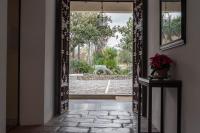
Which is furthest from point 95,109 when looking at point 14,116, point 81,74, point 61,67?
point 81,74

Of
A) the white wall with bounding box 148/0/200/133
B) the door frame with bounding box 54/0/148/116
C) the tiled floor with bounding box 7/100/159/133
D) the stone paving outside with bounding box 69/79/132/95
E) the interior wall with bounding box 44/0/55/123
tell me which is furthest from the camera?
the stone paving outside with bounding box 69/79/132/95

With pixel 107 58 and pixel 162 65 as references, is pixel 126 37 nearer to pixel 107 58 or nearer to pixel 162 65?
pixel 107 58

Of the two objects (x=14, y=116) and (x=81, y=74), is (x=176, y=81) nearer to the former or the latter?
(x=14, y=116)

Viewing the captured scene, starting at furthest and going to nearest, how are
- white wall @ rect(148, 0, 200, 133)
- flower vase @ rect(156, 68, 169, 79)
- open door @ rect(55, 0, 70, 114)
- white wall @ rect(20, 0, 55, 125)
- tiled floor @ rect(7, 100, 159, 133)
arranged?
open door @ rect(55, 0, 70, 114)
white wall @ rect(20, 0, 55, 125)
tiled floor @ rect(7, 100, 159, 133)
flower vase @ rect(156, 68, 169, 79)
white wall @ rect(148, 0, 200, 133)

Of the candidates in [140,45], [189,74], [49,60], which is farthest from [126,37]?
[189,74]

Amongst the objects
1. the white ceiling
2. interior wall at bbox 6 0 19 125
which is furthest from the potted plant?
the white ceiling

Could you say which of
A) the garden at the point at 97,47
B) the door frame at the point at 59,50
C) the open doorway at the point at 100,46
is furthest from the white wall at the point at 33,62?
the garden at the point at 97,47

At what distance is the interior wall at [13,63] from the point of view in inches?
201

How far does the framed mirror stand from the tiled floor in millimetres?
1429

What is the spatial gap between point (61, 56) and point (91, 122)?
4.94 feet

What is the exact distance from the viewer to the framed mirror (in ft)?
10.7

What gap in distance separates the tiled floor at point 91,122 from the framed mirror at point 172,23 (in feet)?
4.69

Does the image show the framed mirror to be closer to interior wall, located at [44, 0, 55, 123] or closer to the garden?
interior wall, located at [44, 0, 55, 123]

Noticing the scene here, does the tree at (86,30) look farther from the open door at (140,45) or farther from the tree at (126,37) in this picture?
the open door at (140,45)
